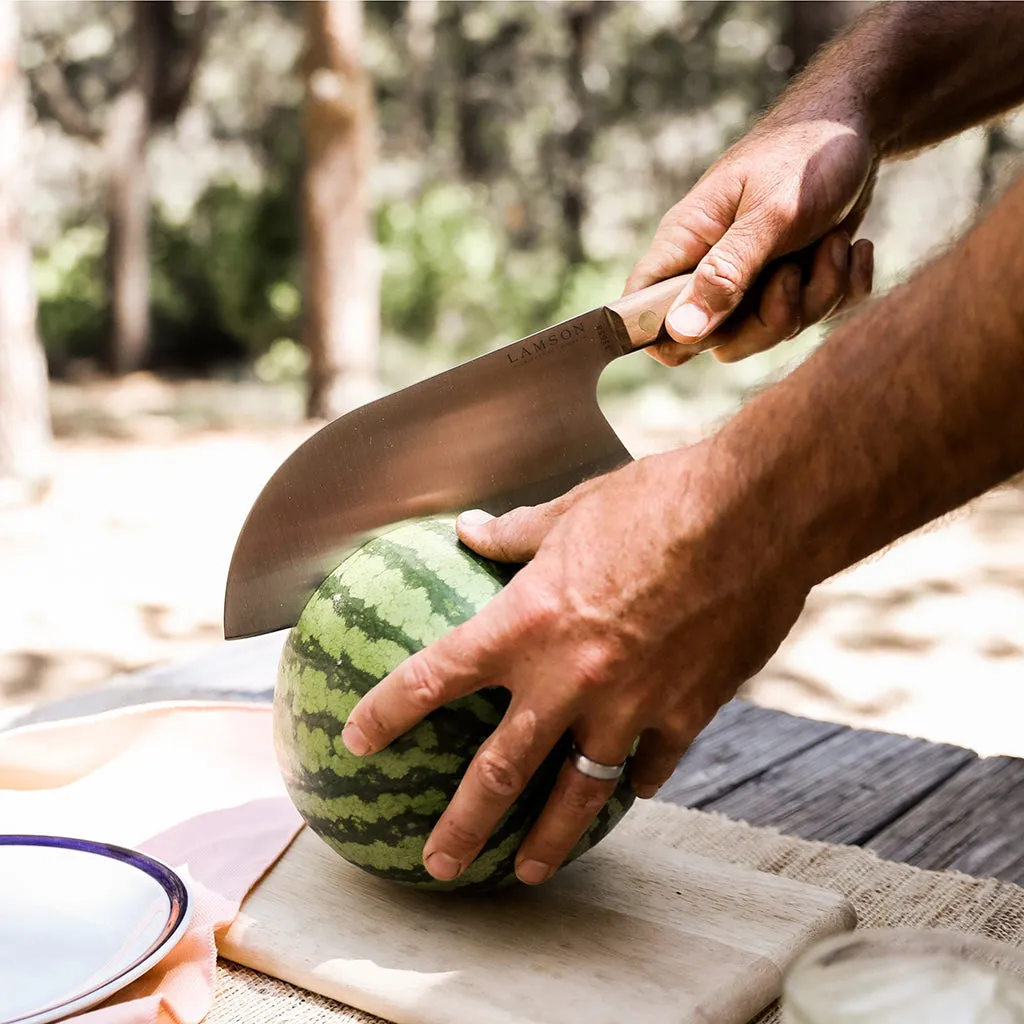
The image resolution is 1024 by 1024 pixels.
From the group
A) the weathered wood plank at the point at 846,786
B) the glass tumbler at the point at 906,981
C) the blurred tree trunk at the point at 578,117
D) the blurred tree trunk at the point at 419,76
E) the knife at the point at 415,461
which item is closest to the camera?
the glass tumbler at the point at 906,981

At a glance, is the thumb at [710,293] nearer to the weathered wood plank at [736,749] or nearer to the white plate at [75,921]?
the weathered wood plank at [736,749]

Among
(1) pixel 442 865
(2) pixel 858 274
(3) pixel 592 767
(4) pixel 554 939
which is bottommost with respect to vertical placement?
(4) pixel 554 939

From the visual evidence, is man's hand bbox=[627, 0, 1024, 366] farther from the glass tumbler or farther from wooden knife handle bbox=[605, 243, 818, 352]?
the glass tumbler

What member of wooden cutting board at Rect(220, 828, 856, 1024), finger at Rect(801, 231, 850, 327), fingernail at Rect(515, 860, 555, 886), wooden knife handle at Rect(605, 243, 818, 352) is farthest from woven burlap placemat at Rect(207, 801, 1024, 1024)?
finger at Rect(801, 231, 850, 327)

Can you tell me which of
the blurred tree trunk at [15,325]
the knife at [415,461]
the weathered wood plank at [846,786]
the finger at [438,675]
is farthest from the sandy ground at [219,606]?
the finger at [438,675]

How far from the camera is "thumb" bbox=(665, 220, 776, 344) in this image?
1942mm

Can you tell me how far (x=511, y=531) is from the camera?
1.65 meters

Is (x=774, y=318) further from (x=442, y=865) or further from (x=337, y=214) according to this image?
(x=337, y=214)

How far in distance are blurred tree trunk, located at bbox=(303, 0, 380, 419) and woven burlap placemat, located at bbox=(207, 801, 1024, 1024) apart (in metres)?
Answer: 8.60

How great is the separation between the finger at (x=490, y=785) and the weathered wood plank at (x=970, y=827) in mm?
739

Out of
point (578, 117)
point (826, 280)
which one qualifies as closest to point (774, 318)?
point (826, 280)

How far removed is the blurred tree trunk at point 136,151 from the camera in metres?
16.6

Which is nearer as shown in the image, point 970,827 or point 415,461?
point 415,461

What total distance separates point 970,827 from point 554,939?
0.78m
